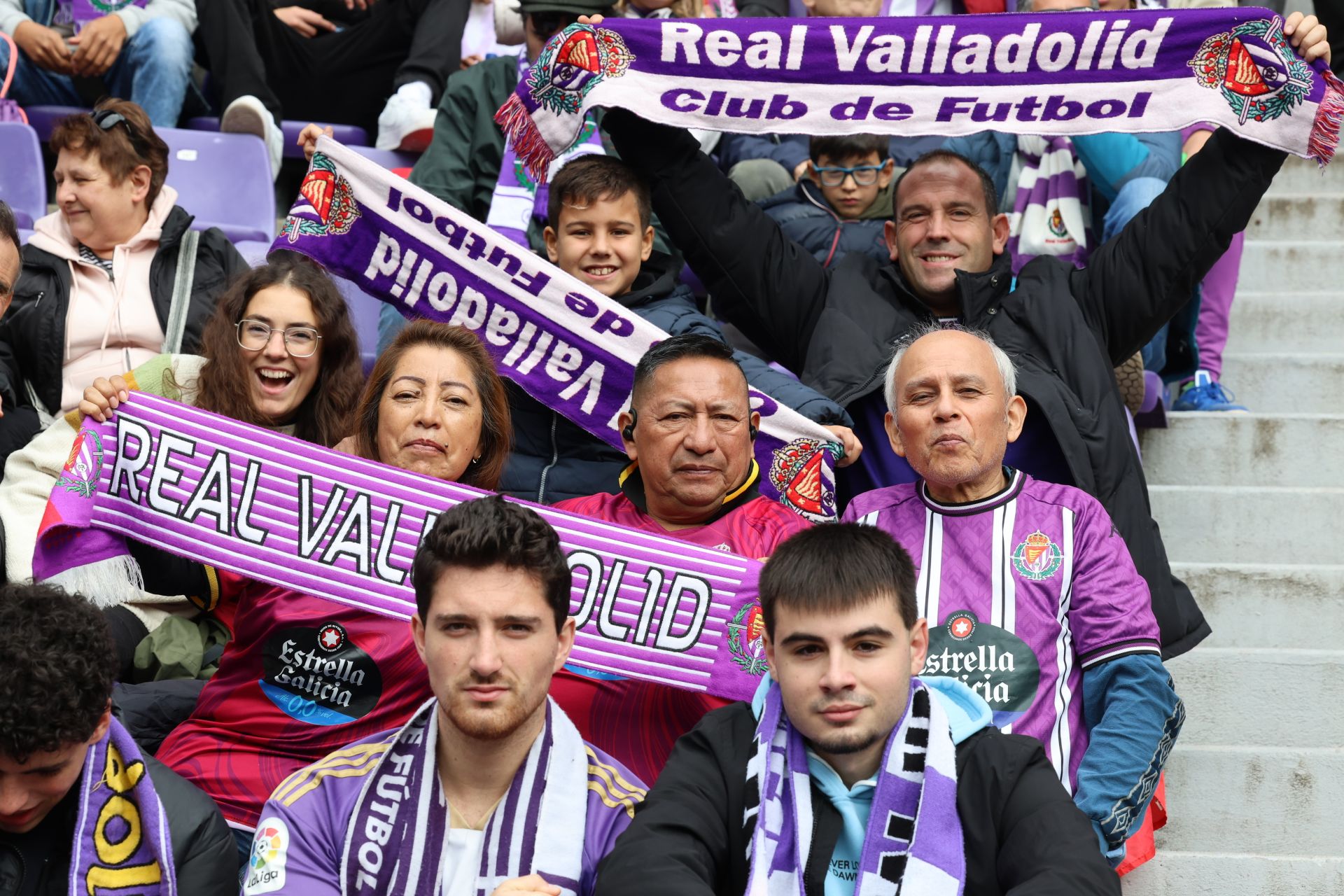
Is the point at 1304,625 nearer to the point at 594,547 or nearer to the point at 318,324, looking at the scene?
the point at 594,547

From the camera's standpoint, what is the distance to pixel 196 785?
123 inches

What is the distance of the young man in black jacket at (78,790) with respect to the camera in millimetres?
2602

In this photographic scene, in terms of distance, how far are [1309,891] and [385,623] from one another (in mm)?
2123

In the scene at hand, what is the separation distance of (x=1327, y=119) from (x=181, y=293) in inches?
129

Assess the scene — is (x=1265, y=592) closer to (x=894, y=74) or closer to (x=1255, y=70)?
(x=1255, y=70)

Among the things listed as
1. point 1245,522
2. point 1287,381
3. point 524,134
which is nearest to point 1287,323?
point 1287,381

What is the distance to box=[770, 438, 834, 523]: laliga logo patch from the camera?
394 cm

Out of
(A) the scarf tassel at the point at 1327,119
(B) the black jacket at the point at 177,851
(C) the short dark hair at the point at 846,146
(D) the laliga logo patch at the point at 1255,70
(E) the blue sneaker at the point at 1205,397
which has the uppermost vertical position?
(C) the short dark hair at the point at 846,146

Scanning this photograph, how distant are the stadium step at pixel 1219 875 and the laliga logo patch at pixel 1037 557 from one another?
796 mm

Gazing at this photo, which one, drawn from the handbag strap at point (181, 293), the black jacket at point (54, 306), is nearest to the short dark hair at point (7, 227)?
the black jacket at point (54, 306)

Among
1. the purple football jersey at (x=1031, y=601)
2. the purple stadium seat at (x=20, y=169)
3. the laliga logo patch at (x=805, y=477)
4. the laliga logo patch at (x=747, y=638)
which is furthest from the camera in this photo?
the purple stadium seat at (x=20, y=169)

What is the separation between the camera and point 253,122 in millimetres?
6266

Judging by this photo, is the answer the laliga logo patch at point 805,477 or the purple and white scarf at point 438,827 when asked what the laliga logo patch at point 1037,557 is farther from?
the purple and white scarf at point 438,827

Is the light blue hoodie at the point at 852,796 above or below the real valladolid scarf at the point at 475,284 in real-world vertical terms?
below
